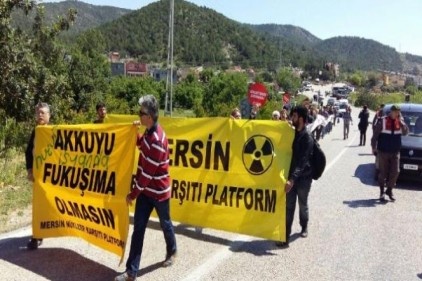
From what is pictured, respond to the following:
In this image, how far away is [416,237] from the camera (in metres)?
7.38

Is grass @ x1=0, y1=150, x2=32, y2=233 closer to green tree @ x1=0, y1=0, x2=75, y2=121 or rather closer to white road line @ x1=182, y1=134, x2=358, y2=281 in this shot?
white road line @ x1=182, y1=134, x2=358, y2=281

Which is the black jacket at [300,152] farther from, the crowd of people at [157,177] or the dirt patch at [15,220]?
the dirt patch at [15,220]

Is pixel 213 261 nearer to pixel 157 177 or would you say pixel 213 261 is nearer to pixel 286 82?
pixel 157 177

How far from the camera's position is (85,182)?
6055 millimetres

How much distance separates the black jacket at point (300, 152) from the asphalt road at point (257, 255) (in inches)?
41.8

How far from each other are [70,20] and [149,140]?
17.0 metres

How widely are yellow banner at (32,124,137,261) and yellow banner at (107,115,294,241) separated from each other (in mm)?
1569

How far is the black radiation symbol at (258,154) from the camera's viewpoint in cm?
678

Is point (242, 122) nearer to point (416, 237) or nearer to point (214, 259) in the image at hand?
point (214, 259)

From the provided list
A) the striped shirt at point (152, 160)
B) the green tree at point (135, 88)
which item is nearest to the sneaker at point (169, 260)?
the striped shirt at point (152, 160)

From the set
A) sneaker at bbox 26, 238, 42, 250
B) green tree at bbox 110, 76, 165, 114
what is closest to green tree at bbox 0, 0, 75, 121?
sneaker at bbox 26, 238, 42, 250

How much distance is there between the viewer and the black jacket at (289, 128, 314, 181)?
21.5 feet

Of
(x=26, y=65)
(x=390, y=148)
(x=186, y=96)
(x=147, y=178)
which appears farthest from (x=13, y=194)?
(x=186, y=96)

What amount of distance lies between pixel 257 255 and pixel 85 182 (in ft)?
7.89
